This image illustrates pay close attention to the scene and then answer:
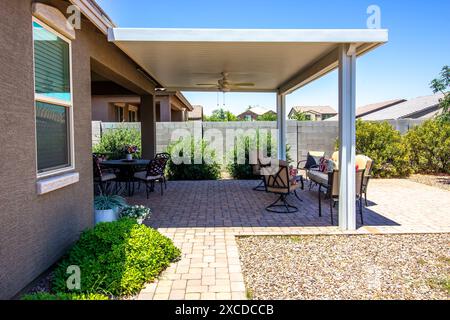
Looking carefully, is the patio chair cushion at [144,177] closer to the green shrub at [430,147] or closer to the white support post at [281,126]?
the white support post at [281,126]

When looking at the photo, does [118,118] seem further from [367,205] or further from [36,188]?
[36,188]

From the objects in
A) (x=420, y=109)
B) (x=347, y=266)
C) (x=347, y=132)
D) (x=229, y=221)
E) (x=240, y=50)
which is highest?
(x=420, y=109)

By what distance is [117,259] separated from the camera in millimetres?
3684

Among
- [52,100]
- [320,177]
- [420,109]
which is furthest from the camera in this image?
[420,109]

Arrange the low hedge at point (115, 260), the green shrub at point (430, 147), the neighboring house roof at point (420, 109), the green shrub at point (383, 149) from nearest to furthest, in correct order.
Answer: the low hedge at point (115, 260)
the green shrub at point (383, 149)
the green shrub at point (430, 147)
the neighboring house roof at point (420, 109)

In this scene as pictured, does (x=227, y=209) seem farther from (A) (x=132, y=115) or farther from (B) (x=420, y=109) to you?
(B) (x=420, y=109)

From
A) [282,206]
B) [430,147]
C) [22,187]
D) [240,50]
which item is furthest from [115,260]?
[430,147]

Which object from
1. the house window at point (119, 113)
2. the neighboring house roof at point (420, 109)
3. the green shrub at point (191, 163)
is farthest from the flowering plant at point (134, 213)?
the neighboring house roof at point (420, 109)

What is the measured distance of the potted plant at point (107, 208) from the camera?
5.40 metres

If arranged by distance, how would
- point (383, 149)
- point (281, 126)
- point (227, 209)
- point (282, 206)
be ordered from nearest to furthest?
point (227, 209) < point (282, 206) < point (281, 126) < point (383, 149)

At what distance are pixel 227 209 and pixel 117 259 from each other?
3.69m

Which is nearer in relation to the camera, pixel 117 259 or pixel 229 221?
pixel 117 259

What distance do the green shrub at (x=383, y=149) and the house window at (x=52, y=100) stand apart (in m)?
9.58
